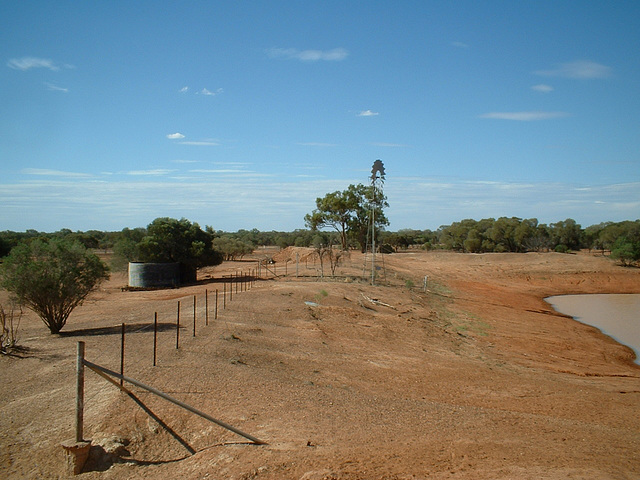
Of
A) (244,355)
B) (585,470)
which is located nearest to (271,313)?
(244,355)

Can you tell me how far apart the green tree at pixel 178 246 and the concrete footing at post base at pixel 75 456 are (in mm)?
28412

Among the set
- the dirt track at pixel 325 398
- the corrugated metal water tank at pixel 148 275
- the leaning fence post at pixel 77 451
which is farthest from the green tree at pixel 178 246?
the leaning fence post at pixel 77 451

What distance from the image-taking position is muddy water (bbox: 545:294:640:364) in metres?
26.4

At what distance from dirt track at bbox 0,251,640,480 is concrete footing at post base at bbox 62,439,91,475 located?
0.13m

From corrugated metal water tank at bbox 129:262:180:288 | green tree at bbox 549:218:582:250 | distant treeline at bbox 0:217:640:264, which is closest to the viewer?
corrugated metal water tank at bbox 129:262:180:288

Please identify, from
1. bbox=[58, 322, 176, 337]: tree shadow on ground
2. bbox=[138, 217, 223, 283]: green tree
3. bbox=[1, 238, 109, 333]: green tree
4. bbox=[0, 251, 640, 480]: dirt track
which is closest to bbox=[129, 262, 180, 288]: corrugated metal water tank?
bbox=[138, 217, 223, 283]: green tree

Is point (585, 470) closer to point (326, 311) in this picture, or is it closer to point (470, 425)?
point (470, 425)

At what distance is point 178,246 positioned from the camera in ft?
116

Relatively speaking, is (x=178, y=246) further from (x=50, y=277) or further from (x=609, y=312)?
(x=609, y=312)

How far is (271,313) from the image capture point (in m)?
19.4

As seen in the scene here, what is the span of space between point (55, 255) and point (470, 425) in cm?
1370

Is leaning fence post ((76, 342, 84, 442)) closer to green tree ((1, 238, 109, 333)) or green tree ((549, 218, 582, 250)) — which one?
green tree ((1, 238, 109, 333))

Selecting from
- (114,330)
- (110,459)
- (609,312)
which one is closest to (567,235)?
(609,312)

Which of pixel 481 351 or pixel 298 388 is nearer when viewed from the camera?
pixel 298 388
